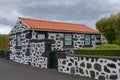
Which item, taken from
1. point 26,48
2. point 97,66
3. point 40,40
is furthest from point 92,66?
point 26,48

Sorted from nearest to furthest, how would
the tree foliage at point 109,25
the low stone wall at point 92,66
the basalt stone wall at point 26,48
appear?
1. the low stone wall at point 92,66
2. the basalt stone wall at point 26,48
3. the tree foliage at point 109,25

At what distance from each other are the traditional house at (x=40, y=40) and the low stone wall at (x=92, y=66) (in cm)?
312

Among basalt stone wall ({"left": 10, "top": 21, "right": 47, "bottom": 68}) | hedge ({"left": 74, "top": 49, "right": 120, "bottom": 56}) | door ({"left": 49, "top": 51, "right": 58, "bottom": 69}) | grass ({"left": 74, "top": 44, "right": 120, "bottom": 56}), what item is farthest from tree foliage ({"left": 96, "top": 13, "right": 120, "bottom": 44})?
grass ({"left": 74, "top": 44, "right": 120, "bottom": 56})

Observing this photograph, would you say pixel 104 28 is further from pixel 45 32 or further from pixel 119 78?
pixel 119 78

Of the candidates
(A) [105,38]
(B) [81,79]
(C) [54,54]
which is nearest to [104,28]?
(A) [105,38]

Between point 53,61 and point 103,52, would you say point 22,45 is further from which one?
point 103,52

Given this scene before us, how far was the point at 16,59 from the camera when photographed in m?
26.5

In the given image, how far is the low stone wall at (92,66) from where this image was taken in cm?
1216

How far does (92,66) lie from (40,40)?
294 inches

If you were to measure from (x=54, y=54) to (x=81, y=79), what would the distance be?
5.56 m

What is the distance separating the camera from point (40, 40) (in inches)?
794

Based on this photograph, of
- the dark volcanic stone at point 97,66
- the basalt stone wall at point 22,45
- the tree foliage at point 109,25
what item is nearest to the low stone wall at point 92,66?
the dark volcanic stone at point 97,66

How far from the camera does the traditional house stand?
66.3 feet

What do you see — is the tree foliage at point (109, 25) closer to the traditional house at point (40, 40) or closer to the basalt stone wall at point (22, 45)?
the traditional house at point (40, 40)
